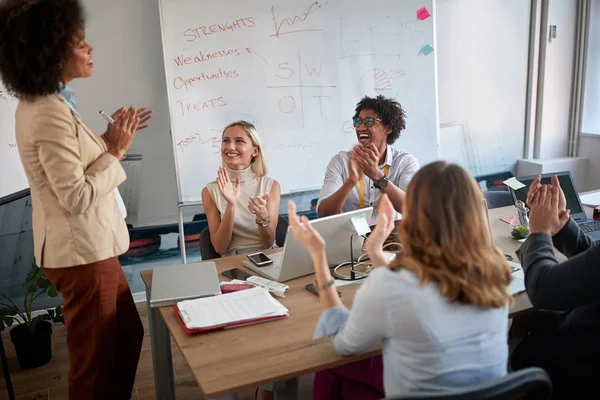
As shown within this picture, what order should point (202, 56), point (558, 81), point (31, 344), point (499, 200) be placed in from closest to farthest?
point (31, 344)
point (499, 200)
point (202, 56)
point (558, 81)

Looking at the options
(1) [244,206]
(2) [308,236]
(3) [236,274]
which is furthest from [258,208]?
(2) [308,236]

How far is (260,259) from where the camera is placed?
2121mm

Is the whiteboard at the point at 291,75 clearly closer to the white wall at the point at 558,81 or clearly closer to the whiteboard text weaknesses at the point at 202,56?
the whiteboard text weaknesses at the point at 202,56

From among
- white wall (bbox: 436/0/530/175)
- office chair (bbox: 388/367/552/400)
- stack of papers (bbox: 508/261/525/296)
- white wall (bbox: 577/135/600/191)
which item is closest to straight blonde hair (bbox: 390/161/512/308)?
office chair (bbox: 388/367/552/400)

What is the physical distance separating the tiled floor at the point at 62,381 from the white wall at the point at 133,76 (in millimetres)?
1032

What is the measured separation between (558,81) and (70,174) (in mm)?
3897

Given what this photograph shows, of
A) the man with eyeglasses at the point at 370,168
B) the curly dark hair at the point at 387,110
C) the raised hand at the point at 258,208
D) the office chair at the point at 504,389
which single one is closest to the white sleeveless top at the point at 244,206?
the raised hand at the point at 258,208

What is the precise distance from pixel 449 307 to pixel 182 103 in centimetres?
244

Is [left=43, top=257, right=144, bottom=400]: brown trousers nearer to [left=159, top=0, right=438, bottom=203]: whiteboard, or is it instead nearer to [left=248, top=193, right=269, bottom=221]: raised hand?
[left=248, top=193, right=269, bottom=221]: raised hand

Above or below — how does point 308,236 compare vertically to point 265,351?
above

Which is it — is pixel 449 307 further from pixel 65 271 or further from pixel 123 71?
pixel 123 71

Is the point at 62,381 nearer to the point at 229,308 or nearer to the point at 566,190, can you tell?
the point at 229,308

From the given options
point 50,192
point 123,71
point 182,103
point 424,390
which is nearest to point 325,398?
point 424,390

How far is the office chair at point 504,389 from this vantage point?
3.41ft
